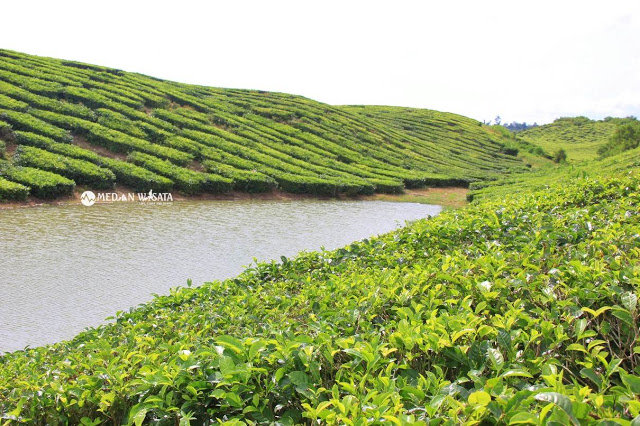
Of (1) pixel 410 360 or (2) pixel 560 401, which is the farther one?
(1) pixel 410 360

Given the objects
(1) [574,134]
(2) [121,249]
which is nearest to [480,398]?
(2) [121,249]

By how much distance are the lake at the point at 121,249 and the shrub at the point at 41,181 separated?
0.90 m

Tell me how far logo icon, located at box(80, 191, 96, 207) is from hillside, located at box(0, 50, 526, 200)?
57 centimetres

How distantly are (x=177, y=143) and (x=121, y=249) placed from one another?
13917 millimetres

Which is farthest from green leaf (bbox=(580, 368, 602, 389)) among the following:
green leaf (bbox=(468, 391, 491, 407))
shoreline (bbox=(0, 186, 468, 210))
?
shoreline (bbox=(0, 186, 468, 210))

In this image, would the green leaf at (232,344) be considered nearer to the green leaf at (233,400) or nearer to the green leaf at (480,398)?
the green leaf at (233,400)

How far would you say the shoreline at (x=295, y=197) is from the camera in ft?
48.2

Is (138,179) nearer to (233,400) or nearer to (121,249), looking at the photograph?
(121,249)

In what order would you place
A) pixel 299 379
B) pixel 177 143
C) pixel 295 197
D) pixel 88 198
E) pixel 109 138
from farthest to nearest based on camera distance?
pixel 177 143
pixel 295 197
pixel 109 138
pixel 88 198
pixel 299 379

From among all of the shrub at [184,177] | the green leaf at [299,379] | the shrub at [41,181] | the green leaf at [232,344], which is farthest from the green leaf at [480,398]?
the shrub at [184,177]

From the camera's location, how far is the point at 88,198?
16031 mm

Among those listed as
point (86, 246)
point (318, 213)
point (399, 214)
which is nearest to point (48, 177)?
point (86, 246)

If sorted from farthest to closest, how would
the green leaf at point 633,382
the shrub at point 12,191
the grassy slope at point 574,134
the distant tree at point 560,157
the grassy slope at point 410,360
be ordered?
Result: 1. the grassy slope at point 574,134
2. the distant tree at point 560,157
3. the shrub at point 12,191
4. the grassy slope at point 410,360
5. the green leaf at point 633,382

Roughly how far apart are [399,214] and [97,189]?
13.0 meters
